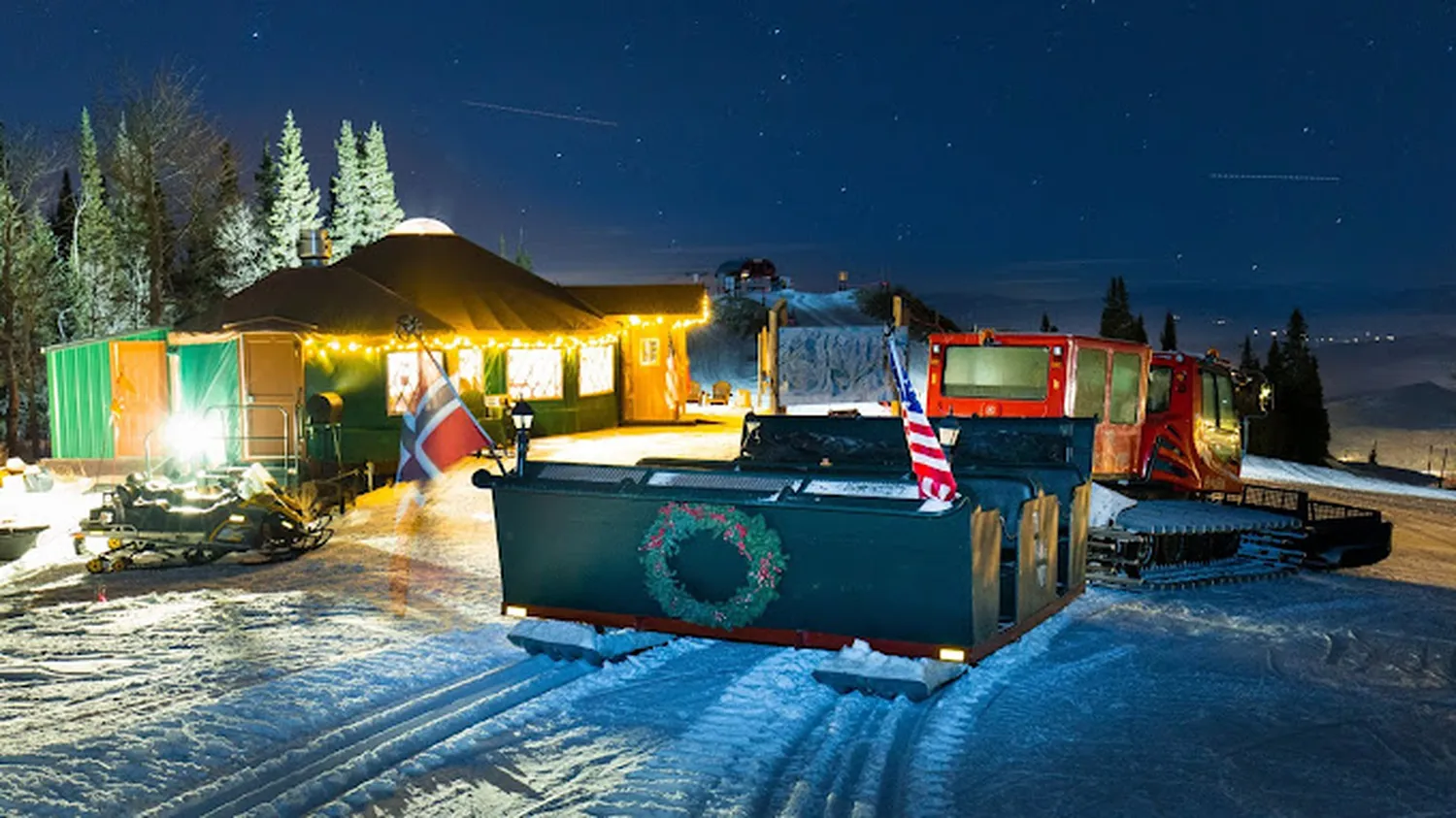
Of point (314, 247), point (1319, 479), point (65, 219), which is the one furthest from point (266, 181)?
point (1319, 479)

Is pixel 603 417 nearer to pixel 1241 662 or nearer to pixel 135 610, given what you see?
pixel 135 610

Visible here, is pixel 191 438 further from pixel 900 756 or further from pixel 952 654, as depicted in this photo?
pixel 900 756

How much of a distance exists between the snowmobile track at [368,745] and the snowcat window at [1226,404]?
448 inches

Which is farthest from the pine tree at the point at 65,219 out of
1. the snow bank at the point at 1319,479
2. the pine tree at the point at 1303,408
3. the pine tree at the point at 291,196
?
the pine tree at the point at 1303,408

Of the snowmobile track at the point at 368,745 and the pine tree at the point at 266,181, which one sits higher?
the pine tree at the point at 266,181

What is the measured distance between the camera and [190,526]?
40.7ft

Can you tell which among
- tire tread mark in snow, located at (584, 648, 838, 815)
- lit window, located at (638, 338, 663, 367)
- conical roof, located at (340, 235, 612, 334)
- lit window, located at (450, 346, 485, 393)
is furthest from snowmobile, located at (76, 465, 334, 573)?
lit window, located at (638, 338, 663, 367)

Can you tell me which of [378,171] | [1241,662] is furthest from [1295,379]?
[1241,662]

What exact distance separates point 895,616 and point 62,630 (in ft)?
23.4

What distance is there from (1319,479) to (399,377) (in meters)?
22.8

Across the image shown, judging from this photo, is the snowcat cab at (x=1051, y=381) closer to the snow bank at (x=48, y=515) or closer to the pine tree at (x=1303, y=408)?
the snow bank at (x=48, y=515)

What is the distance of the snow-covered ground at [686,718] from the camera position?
5.74 metres

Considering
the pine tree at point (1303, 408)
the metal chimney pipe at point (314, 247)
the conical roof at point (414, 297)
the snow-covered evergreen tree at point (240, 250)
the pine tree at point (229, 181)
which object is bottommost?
the pine tree at point (1303, 408)

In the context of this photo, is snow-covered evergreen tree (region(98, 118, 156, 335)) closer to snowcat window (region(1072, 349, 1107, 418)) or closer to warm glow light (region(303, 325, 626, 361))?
warm glow light (region(303, 325, 626, 361))
